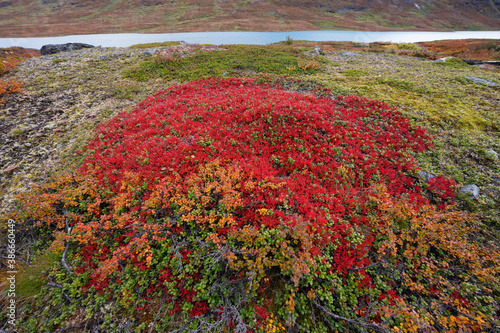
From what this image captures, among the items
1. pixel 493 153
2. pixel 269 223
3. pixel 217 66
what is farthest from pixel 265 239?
pixel 217 66

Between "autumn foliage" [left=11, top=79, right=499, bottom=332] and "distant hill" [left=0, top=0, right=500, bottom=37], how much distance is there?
71.5 meters

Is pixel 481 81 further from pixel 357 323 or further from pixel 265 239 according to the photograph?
pixel 265 239

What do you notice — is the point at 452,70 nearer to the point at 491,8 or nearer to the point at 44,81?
the point at 44,81

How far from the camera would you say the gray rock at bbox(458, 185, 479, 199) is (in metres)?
6.71

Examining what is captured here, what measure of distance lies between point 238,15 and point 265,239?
98.0 metres

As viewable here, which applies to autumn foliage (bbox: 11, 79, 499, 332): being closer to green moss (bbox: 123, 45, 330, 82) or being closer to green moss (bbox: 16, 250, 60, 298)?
green moss (bbox: 16, 250, 60, 298)

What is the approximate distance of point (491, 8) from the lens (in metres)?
90.9

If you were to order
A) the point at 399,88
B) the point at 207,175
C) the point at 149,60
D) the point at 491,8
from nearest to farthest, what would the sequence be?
the point at 207,175 → the point at 399,88 → the point at 149,60 → the point at 491,8

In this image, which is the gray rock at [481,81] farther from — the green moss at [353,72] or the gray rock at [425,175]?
the gray rock at [425,175]

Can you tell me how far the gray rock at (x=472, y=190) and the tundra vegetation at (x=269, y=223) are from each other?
0.66ft

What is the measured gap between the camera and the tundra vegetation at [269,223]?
4.41 meters

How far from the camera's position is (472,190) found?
6824mm

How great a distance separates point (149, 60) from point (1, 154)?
55.8 feet

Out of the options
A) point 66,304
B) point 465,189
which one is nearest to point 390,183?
point 465,189
